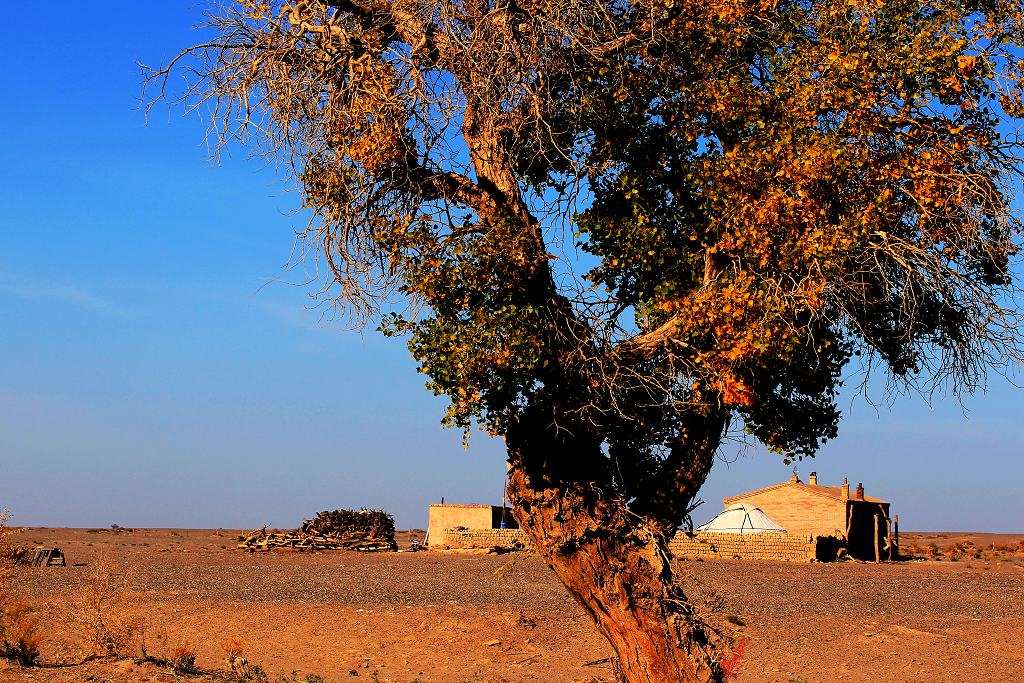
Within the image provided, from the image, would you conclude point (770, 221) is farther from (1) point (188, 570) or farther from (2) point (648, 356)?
(1) point (188, 570)

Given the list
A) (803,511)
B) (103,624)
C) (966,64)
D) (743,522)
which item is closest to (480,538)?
(743,522)

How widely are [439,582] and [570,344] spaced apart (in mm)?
20763

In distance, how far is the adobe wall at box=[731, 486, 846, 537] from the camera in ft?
152

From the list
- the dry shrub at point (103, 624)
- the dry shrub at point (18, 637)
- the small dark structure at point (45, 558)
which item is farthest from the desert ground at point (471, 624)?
the small dark structure at point (45, 558)

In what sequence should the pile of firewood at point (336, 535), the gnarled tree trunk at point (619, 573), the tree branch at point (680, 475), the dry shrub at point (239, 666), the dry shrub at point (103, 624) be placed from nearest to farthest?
the gnarled tree trunk at point (619, 573) → the tree branch at point (680, 475) → the dry shrub at point (239, 666) → the dry shrub at point (103, 624) → the pile of firewood at point (336, 535)

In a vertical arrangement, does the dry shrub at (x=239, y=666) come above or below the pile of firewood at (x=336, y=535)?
below

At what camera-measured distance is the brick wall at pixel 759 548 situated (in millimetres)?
41062

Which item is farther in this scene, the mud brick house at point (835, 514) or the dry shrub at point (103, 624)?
the mud brick house at point (835, 514)

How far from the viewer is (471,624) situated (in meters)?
21.0

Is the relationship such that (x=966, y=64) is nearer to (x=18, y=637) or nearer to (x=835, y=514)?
(x=18, y=637)

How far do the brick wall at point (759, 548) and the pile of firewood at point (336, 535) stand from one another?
46.0ft

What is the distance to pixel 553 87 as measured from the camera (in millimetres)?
11039

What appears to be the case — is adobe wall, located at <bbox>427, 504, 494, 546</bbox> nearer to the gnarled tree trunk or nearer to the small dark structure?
the small dark structure

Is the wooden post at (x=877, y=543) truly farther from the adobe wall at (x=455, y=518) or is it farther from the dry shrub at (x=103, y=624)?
the dry shrub at (x=103, y=624)
